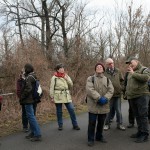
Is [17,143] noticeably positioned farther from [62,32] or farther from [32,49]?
[62,32]

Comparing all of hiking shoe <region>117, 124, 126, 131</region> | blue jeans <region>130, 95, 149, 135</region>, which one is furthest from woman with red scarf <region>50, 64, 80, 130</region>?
blue jeans <region>130, 95, 149, 135</region>

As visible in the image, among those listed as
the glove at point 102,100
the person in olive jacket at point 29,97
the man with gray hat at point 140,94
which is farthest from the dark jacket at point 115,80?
the person in olive jacket at point 29,97

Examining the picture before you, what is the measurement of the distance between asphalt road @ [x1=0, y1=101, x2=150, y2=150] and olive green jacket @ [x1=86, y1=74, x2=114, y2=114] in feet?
2.78

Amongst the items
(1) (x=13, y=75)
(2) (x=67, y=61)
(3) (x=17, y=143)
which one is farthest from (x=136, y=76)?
(2) (x=67, y=61)

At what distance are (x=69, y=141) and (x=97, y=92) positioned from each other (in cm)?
151

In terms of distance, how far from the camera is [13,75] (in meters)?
14.0

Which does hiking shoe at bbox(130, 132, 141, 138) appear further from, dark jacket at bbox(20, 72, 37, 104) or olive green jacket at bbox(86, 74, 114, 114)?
dark jacket at bbox(20, 72, 37, 104)

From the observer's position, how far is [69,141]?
8.21 m

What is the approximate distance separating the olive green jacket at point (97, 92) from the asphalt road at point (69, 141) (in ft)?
2.78

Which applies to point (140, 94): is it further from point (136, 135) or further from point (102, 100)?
point (136, 135)

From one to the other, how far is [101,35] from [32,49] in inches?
353

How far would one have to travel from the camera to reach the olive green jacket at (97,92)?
757 centimetres

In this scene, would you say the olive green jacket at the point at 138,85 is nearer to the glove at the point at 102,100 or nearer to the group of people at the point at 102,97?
the group of people at the point at 102,97

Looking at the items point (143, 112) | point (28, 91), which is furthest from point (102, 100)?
point (28, 91)
